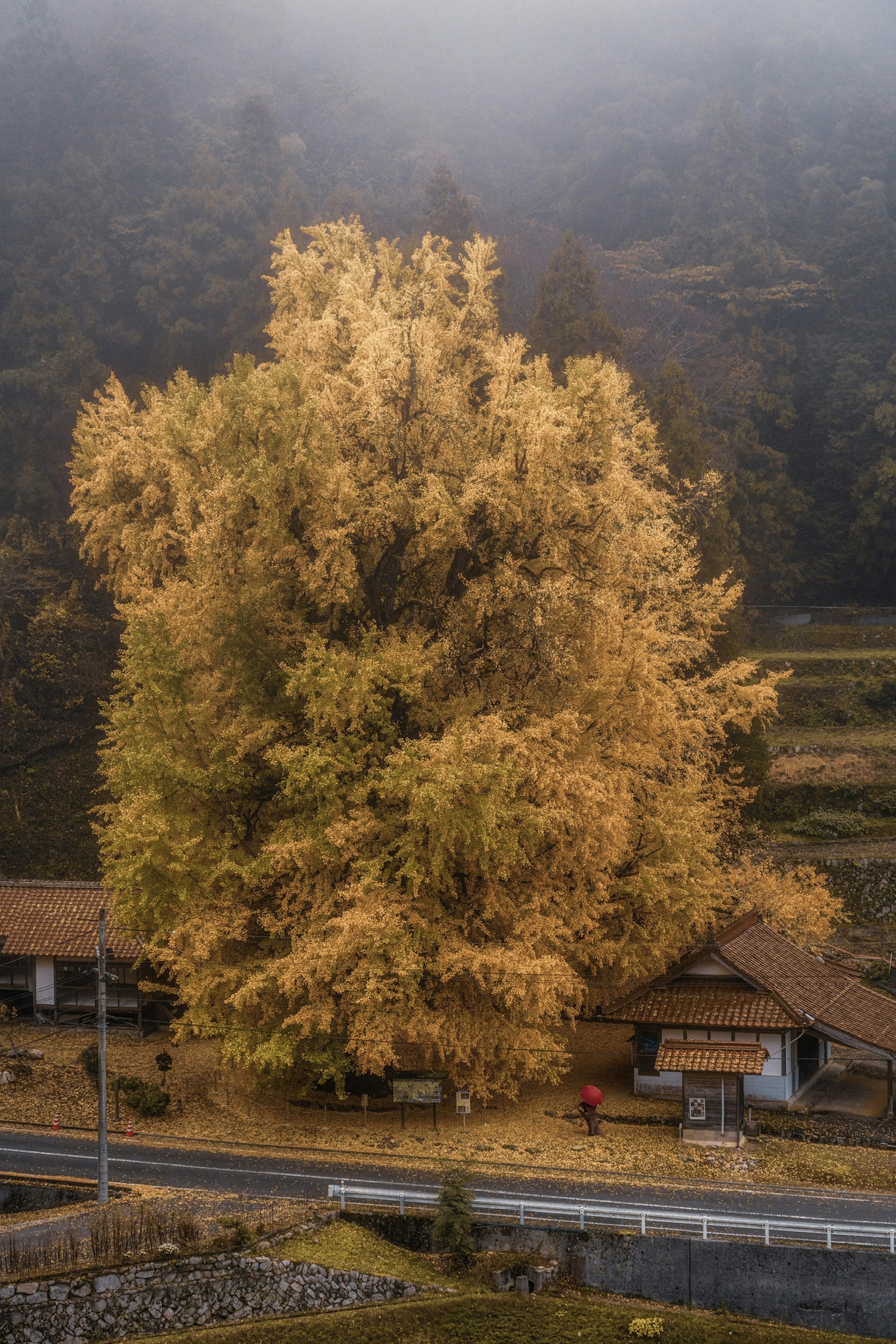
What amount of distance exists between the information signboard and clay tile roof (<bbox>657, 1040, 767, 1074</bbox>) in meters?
3.94

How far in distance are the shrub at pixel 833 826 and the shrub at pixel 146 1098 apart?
76.6 ft

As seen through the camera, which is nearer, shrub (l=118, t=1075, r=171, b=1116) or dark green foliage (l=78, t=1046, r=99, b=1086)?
shrub (l=118, t=1075, r=171, b=1116)

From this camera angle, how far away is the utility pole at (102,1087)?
19.5 meters

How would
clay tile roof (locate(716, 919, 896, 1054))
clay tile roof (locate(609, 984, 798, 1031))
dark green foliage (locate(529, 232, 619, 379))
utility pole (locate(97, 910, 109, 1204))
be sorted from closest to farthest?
utility pole (locate(97, 910, 109, 1204)) → clay tile roof (locate(609, 984, 798, 1031)) → clay tile roof (locate(716, 919, 896, 1054)) → dark green foliage (locate(529, 232, 619, 379))

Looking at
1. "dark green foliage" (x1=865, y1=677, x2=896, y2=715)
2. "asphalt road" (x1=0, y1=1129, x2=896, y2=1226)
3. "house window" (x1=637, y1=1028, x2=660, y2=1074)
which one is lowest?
"asphalt road" (x1=0, y1=1129, x2=896, y2=1226)

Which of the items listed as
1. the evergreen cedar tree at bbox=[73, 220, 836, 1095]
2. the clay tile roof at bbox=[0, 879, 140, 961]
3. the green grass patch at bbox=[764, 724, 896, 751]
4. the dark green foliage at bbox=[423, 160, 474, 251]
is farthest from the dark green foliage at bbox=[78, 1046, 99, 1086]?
the dark green foliage at bbox=[423, 160, 474, 251]

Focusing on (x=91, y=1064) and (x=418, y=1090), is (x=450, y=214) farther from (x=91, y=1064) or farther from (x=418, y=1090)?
(x=418, y=1090)

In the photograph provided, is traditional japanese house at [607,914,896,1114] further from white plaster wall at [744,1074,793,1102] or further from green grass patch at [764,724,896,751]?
green grass patch at [764,724,896,751]

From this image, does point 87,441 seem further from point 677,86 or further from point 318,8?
point 318,8

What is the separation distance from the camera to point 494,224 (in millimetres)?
67125

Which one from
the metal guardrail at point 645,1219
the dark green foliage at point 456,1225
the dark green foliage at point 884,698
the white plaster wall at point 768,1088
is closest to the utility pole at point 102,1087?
the metal guardrail at point 645,1219

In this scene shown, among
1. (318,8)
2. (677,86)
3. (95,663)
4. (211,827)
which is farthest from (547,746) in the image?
(318,8)

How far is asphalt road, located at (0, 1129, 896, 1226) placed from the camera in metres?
19.9

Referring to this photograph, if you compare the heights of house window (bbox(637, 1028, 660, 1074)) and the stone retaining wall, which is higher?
house window (bbox(637, 1028, 660, 1074))
